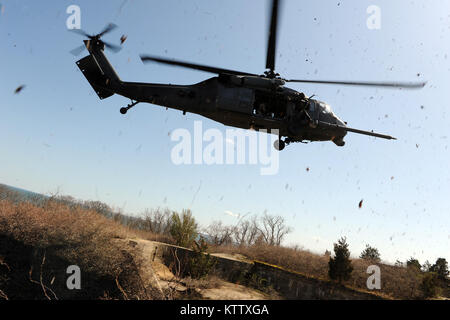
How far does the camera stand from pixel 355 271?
45.1ft

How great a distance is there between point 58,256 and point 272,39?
40.8ft

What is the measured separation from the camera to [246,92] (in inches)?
374

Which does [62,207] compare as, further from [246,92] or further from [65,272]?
[246,92]

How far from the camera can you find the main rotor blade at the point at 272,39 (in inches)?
278

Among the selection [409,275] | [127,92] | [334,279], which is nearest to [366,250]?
[409,275]

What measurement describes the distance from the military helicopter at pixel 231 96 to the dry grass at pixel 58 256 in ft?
21.5

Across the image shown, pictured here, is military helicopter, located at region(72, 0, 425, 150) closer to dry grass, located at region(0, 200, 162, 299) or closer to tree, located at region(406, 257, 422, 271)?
dry grass, located at region(0, 200, 162, 299)

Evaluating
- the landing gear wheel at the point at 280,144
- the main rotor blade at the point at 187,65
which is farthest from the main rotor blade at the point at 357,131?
the main rotor blade at the point at 187,65

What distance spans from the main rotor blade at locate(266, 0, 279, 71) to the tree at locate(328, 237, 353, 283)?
9.74 meters

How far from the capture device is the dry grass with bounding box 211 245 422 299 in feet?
40.3

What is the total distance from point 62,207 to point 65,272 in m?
5.57
